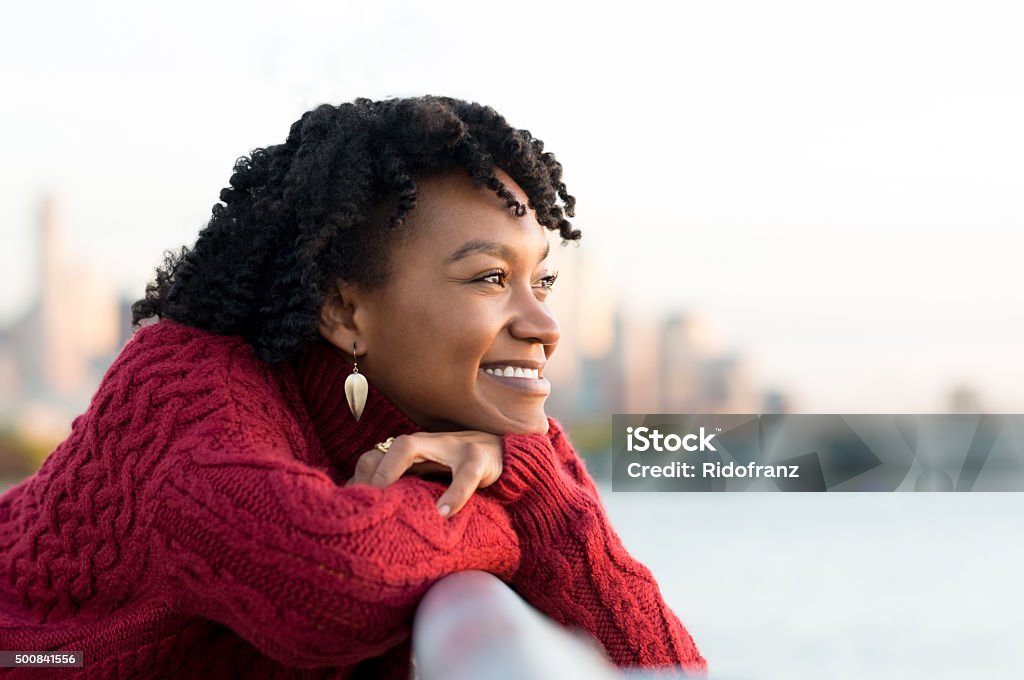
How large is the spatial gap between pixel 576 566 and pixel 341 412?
49cm

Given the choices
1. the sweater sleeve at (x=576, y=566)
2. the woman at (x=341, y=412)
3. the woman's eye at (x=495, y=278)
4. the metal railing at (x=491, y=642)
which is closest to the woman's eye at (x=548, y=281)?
the woman at (x=341, y=412)

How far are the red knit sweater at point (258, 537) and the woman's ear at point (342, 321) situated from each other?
45mm

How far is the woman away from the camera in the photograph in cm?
154

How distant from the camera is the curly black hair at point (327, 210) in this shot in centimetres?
181

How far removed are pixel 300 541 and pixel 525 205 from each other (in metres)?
0.78

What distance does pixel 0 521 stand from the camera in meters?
2.02

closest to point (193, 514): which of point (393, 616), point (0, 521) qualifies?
point (393, 616)

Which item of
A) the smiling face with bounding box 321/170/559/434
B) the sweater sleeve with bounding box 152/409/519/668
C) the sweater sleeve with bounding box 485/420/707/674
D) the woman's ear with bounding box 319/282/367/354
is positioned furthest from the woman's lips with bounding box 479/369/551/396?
the sweater sleeve with bounding box 152/409/519/668

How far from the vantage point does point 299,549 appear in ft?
4.46

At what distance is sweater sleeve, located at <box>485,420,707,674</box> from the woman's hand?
0.20 feet

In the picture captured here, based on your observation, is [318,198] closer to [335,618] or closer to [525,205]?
[525,205]

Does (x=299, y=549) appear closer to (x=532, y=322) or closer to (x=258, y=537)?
(x=258, y=537)

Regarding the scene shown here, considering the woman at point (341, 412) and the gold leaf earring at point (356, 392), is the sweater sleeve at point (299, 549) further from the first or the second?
the gold leaf earring at point (356, 392)

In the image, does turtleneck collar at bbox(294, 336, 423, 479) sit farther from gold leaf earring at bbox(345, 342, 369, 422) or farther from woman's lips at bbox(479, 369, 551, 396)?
woman's lips at bbox(479, 369, 551, 396)
